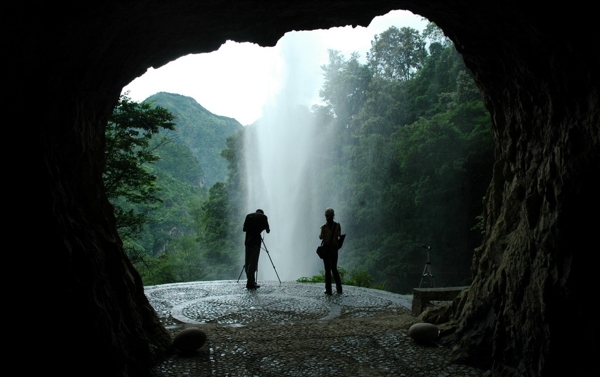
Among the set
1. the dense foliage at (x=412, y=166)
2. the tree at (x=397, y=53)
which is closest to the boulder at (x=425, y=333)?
the dense foliage at (x=412, y=166)

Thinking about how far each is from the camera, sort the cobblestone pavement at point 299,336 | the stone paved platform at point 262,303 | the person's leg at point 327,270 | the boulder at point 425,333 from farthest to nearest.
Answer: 1. the person's leg at point 327,270
2. the stone paved platform at point 262,303
3. the boulder at point 425,333
4. the cobblestone pavement at point 299,336

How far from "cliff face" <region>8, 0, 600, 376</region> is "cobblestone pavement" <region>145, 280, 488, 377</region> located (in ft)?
1.86

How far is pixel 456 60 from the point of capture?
30.4 metres

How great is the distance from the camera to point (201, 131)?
7325 centimetres

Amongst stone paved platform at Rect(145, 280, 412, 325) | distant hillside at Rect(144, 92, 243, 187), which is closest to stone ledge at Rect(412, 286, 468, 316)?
stone paved platform at Rect(145, 280, 412, 325)

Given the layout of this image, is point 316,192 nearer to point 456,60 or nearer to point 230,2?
point 456,60

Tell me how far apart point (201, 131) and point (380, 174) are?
162 feet

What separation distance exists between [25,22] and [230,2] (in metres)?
2.00

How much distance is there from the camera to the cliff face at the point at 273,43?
3.42m

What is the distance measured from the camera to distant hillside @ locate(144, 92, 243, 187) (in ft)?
229

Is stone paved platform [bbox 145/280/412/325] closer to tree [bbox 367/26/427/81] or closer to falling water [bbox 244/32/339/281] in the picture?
falling water [bbox 244/32/339/281]

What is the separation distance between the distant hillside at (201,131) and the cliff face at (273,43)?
2470 inches

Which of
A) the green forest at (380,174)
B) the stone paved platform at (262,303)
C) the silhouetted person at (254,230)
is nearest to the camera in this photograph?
the stone paved platform at (262,303)

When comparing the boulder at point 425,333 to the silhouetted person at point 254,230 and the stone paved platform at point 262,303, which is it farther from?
the silhouetted person at point 254,230
